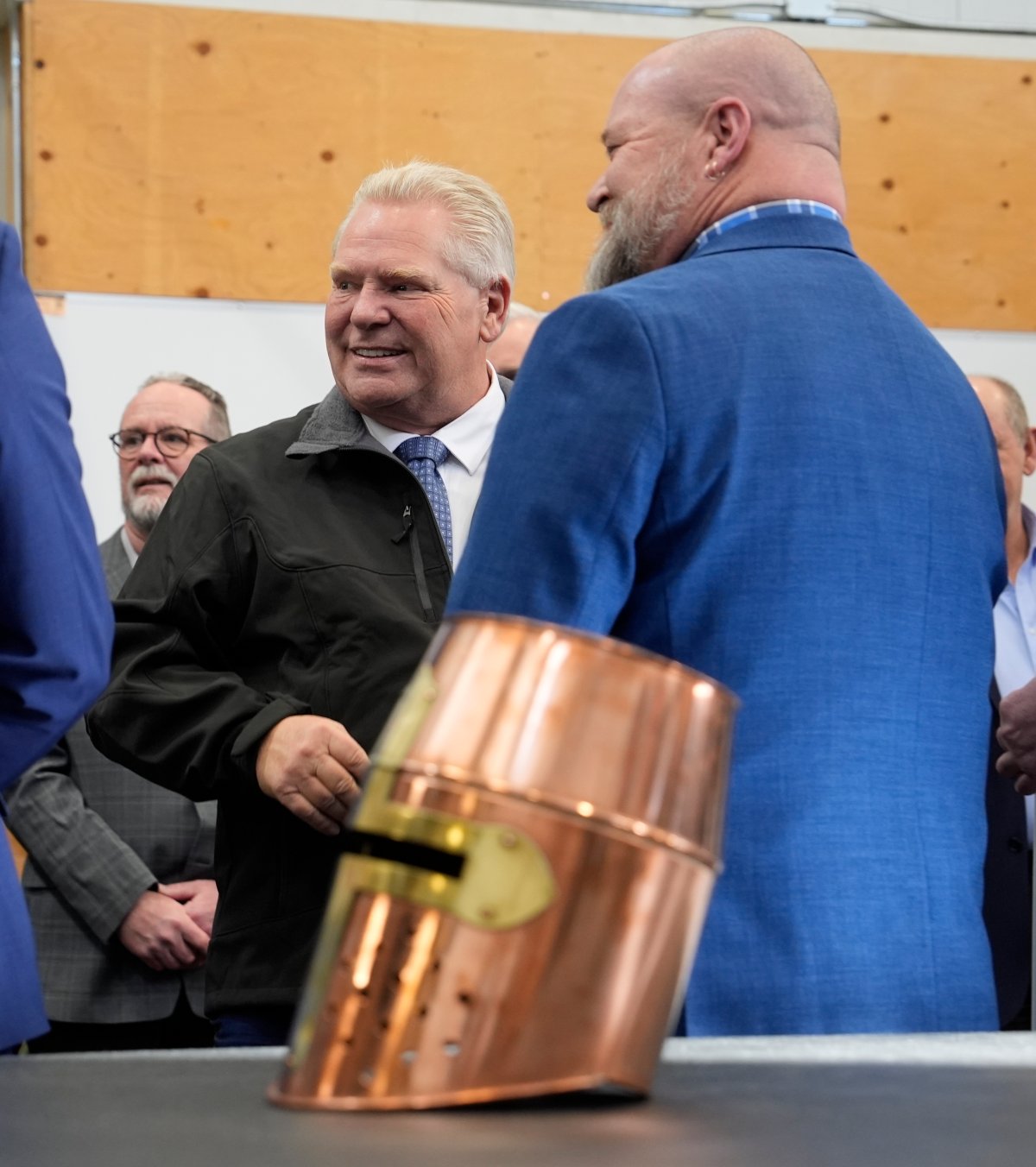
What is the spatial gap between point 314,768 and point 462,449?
0.53 meters

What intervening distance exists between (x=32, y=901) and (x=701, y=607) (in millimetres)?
1888

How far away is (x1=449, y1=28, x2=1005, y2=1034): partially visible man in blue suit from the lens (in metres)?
1.28

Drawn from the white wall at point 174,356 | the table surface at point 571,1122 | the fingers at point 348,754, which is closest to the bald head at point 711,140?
the fingers at point 348,754

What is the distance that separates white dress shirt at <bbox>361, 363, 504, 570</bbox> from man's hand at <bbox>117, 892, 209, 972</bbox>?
101cm

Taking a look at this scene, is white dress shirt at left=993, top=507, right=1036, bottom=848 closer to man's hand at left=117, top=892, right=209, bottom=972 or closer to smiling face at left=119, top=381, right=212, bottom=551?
man's hand at left=117, top=892, right=209, bottom=972

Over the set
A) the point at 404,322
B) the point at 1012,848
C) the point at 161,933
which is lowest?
the point at 161,933

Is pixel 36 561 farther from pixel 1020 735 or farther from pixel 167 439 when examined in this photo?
pixel 167 439

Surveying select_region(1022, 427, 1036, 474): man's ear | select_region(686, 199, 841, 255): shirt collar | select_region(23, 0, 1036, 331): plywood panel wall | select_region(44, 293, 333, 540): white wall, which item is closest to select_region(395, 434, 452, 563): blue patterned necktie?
select_region(686, 199, 841, 255): shirt collar

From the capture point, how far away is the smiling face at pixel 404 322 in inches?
82.0

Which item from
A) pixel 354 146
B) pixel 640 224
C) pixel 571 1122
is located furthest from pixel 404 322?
pixel 354 146

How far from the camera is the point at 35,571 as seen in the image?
132 centimetres

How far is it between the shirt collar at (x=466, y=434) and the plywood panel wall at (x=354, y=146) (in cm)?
280

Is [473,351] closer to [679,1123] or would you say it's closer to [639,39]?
[679,1123]

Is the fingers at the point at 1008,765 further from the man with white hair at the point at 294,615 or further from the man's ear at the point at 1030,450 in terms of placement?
the man's ear at the point at 1030,450
